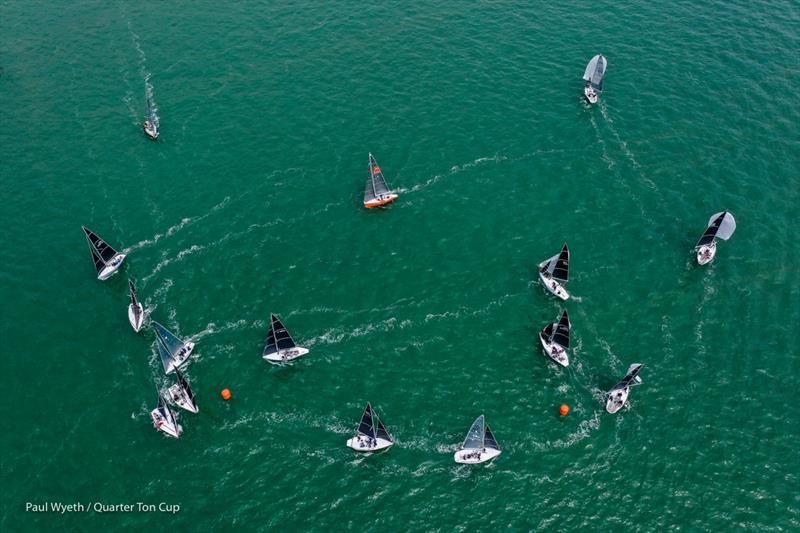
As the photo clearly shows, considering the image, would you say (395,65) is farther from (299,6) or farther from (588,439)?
(588,439)

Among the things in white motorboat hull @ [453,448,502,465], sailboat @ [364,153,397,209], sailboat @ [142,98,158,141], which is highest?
sailboat @ [142,98,158,141]

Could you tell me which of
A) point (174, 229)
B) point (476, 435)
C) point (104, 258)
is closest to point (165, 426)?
point (104, 258)

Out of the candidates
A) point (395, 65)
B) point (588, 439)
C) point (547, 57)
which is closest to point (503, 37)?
point (547, 57)

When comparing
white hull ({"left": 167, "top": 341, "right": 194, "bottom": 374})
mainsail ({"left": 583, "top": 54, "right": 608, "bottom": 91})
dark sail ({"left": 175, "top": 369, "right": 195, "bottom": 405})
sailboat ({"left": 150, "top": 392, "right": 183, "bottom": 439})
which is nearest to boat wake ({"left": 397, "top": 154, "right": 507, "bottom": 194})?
mainsail ({"left": 583, "top": 54, "right": 608, "bottom": 91})

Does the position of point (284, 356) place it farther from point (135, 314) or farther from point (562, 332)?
point (562, 332)

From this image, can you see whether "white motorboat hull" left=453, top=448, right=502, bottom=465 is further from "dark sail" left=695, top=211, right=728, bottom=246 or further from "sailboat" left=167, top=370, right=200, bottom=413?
"dark sail" left=695, top=211, right=728, bottom=246

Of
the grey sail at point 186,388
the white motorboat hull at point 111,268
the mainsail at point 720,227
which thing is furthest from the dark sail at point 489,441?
the white motorboat hull at point 111,268

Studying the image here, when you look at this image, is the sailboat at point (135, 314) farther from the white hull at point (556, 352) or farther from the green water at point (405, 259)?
the white hull at point (556, 352)
